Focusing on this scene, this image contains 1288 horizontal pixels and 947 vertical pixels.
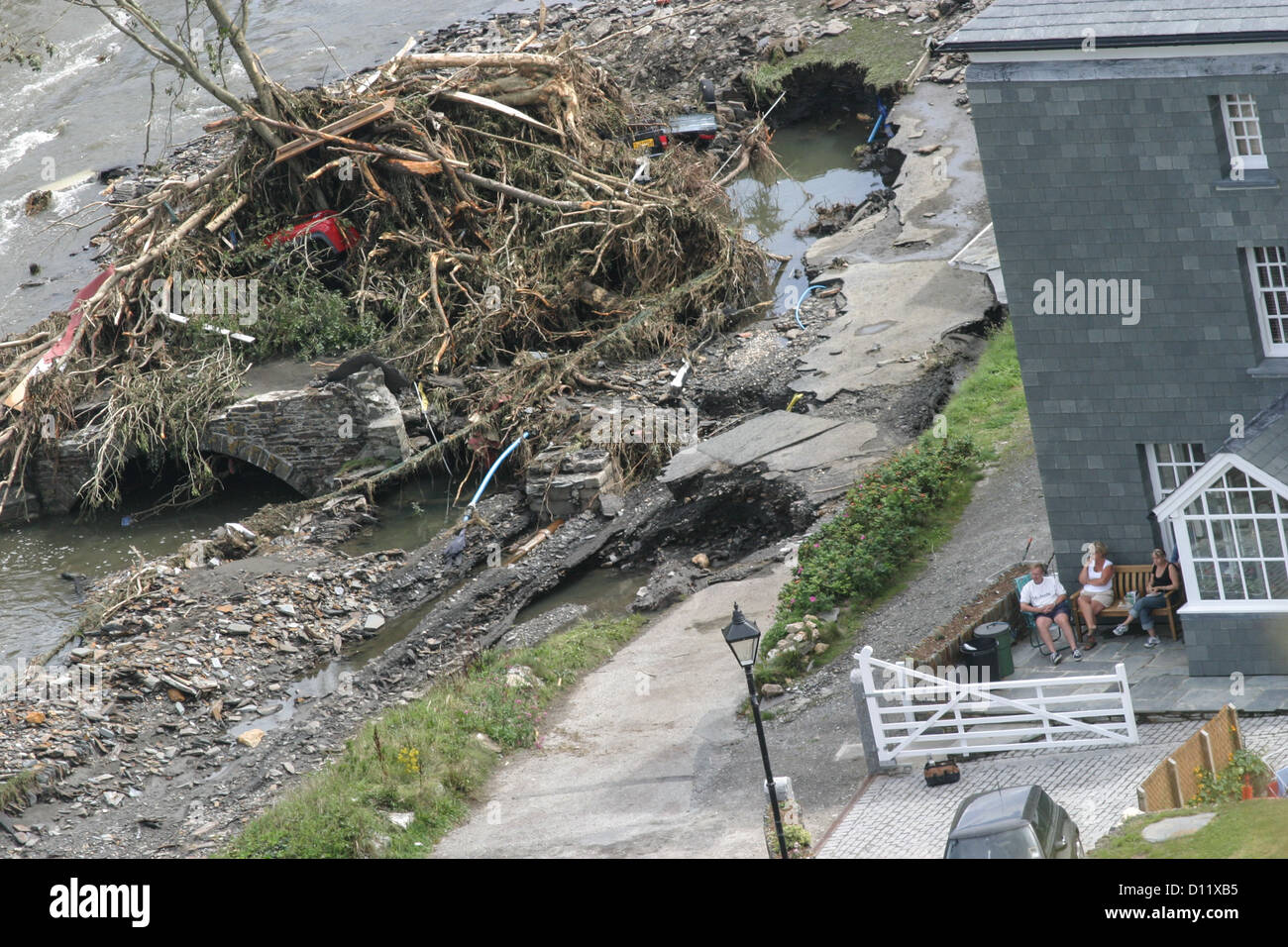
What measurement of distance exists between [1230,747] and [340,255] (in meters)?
19.1

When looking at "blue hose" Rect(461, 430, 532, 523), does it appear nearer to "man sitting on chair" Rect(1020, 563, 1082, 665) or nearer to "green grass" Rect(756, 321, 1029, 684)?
"green grass" Rect(756, 321, 1029, 684)

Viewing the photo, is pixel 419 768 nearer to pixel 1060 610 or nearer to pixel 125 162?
pixel 1060 610

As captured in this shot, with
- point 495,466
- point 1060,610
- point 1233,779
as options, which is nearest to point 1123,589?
point 1060,610

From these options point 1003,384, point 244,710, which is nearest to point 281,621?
point 244,710

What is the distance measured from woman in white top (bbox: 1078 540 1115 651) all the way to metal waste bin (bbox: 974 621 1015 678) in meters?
0.90

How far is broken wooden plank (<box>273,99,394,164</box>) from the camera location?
25.8 metres

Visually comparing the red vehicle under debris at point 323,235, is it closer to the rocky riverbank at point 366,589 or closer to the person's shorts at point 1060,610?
the rocky riverbank at point 366,589

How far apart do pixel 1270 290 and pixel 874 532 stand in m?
5.43

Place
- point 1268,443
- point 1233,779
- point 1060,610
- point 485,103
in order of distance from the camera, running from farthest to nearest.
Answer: point 485,103 → point 1060,610 → point 1268,443 → point 1233,779

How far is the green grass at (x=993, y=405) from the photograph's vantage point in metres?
19.2

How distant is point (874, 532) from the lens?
17031 mm

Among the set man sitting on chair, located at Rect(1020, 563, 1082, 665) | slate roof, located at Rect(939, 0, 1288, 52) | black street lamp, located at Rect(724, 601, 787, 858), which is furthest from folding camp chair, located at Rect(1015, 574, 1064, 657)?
slate roof, located at Rect(939, 0, 1288, 52)

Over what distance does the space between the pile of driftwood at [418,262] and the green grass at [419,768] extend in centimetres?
Answer: 633

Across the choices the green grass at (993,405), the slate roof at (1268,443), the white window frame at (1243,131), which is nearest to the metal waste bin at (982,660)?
the slate roof at (1268,443)
